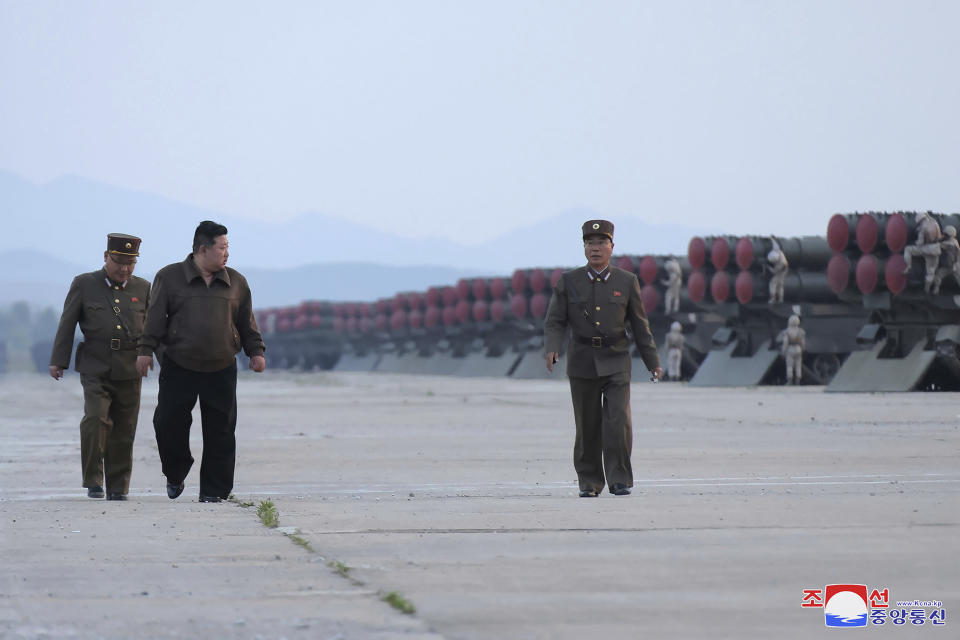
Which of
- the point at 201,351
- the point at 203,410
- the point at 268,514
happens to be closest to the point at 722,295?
the point at 203,410

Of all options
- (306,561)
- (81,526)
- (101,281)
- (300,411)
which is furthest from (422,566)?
(300,411)

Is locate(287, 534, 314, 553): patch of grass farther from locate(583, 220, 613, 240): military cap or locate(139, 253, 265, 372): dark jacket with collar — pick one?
locate(583, 220, 613, 240): military cap

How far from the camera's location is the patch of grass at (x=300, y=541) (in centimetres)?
730

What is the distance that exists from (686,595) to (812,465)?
7.09 m

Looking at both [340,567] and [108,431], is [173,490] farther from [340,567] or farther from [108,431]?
[340,567]

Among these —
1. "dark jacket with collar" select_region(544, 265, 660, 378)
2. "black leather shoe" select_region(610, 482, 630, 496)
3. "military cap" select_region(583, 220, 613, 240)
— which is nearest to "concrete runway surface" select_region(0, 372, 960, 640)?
"black leather shoe" select_region(610, 482, 630, 496)

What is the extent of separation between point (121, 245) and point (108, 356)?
768 mm

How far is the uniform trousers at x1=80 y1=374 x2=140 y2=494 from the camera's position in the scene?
10.8 m

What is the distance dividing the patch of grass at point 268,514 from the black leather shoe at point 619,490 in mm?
2156

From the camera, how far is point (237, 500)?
10.3m

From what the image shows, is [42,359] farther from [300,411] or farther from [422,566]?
[422,566]

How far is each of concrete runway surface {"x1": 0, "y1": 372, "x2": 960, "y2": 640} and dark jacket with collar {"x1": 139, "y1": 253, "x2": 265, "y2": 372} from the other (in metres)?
1.01

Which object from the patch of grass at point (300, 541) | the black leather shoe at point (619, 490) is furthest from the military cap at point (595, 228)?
the patch of grass at point (300, 541)

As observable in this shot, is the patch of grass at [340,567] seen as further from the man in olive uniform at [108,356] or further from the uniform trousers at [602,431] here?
the man in olive uniform at [108,356]
